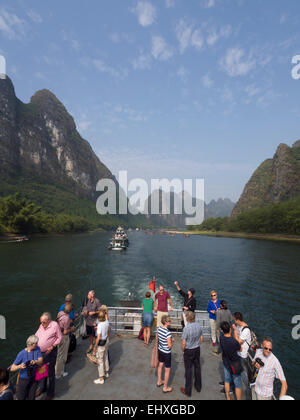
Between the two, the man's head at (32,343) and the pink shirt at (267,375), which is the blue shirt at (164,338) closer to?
the pink shirt at (267,375)

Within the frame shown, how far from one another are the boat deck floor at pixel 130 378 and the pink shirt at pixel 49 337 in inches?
66.1

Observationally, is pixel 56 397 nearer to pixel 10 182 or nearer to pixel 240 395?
pixel 240 395

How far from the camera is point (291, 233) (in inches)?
4122

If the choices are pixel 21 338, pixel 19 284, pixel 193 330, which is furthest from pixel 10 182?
pixel 193 330

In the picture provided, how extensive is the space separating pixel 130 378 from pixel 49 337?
3.21m

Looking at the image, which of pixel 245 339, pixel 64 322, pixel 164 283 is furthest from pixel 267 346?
pixel 164 283

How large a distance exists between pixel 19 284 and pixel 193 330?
30894 millimetres

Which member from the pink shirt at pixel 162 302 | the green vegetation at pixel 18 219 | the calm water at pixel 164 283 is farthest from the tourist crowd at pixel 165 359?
the green vegetation at pixel 18 219

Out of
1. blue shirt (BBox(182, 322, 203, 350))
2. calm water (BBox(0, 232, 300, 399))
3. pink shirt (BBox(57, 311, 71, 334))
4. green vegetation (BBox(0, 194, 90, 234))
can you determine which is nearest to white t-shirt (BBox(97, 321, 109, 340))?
pink shirt (BBox(57, 311, 71, 334))

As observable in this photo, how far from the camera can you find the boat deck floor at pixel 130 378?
6457 millimetres

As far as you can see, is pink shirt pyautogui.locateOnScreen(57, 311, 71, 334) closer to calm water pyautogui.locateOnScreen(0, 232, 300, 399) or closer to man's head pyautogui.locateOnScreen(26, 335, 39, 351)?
man's head pyautogui.locateOnScreen(26, 335, 39, 351)

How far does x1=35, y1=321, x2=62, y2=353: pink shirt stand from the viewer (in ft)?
20.0

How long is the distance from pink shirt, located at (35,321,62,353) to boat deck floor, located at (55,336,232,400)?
5.51 ft
